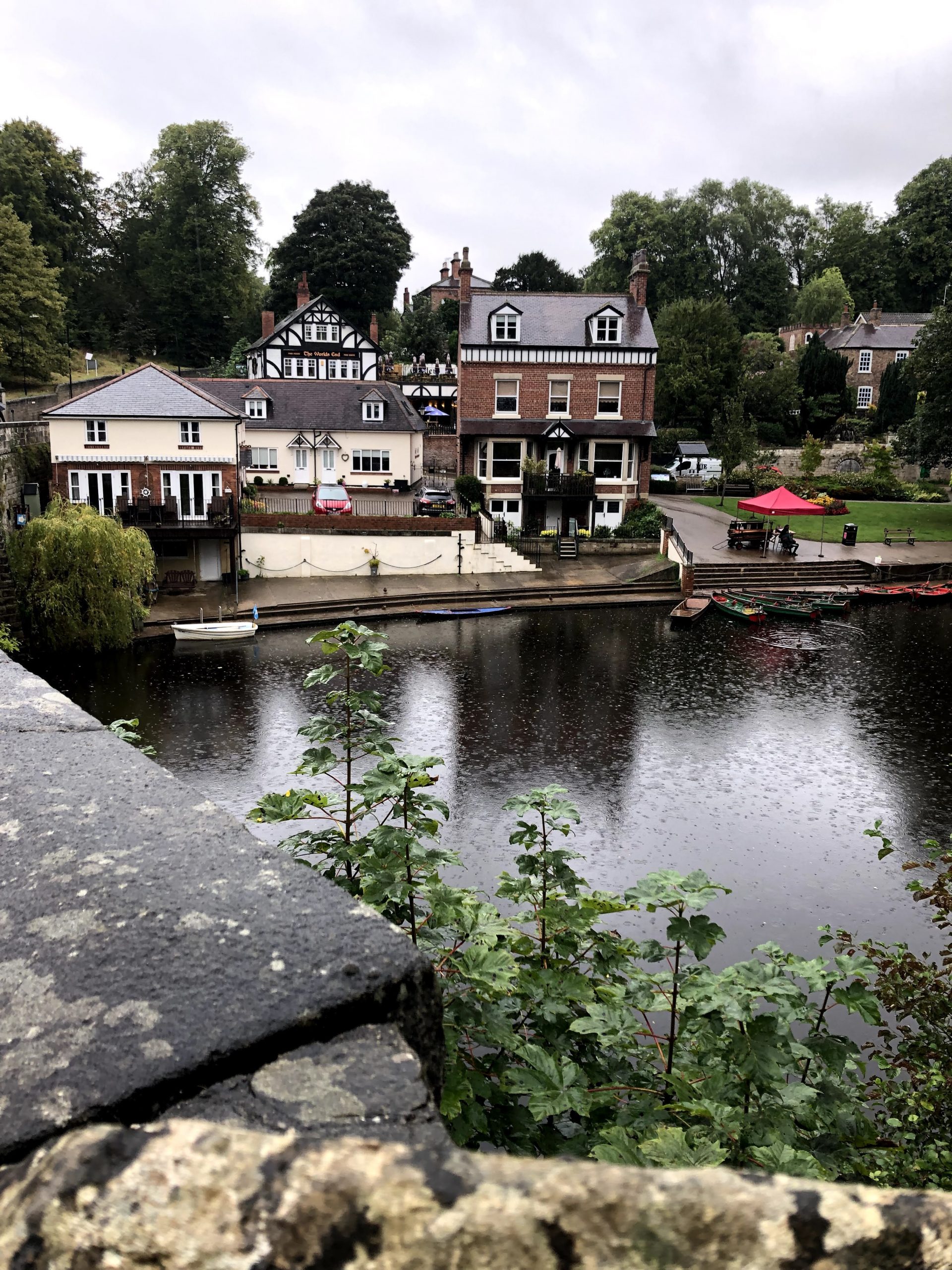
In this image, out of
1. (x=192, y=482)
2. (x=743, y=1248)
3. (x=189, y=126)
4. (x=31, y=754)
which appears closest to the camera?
(x=743, y=1248)

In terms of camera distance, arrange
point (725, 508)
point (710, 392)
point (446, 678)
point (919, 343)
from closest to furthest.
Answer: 1. point (446, 678)
2. point (919, 343)
3. point (725, 508)
4. point (710, 392)

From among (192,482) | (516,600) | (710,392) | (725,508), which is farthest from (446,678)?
Result: (710,392)

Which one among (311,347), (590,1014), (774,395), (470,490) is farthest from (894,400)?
(590,1014)

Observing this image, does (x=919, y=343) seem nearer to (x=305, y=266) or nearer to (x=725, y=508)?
(x=725, y=508)

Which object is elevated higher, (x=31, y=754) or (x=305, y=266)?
(x=305, y=266)

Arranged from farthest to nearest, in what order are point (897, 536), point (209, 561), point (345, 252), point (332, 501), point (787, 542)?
point (345, 252)
point (897, 536)
point (332, 501)
point (787, 542)
point (209, 561)

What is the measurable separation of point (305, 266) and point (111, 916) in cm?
7952

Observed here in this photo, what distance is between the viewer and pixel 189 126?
71.4 metres

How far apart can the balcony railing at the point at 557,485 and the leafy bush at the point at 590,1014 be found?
36562 millimetres

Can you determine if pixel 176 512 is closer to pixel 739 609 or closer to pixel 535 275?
pixel 739 609

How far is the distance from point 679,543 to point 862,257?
2426 inches

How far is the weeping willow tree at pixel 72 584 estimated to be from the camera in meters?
26.8

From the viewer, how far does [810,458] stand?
52406 mm

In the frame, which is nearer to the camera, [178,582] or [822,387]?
[178,582]
